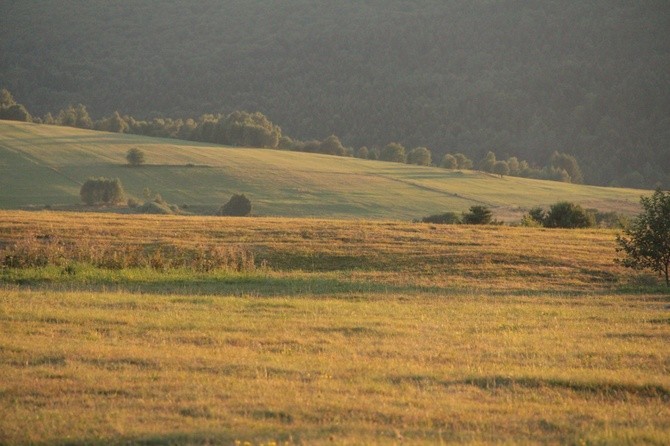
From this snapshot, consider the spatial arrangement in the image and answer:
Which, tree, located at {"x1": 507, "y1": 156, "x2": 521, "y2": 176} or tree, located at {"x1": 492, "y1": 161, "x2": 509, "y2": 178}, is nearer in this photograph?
tree, located at {"x1": 492, "y1": 161, "x2": 509, "y2": 178}

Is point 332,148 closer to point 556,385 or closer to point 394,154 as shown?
point 394,154

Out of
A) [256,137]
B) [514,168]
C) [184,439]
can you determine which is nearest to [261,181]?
[256,137]

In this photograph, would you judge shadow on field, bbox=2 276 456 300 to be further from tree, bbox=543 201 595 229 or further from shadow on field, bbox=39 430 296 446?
tree, bbox=543 201 595 229

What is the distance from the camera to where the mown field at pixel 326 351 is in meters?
9.60

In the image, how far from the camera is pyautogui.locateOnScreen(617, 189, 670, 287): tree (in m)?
29.1

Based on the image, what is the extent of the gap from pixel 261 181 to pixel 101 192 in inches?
729

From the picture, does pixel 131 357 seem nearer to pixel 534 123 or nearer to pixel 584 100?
pixel 534 123

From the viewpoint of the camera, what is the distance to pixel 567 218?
54219 millimetres

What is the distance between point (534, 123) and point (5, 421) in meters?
175

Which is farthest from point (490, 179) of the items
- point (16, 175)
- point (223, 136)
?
point (16, 175)

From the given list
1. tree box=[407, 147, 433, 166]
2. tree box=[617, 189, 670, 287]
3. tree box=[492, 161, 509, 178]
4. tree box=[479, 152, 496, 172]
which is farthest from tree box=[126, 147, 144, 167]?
tree box=[617, 189, 670, 287]

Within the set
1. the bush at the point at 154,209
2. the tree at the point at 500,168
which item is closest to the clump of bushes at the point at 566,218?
the bush at the point at 154,209

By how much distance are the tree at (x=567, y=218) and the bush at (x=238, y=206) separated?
85.6ft

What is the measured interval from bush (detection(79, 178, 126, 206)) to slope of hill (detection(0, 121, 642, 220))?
1438 mm
